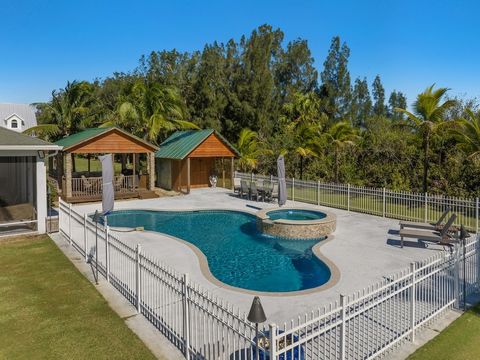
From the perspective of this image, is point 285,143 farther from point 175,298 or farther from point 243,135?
point 175,298

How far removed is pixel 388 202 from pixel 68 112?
2472 centimetres

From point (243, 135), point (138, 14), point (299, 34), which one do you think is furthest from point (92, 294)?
point (299, 34)

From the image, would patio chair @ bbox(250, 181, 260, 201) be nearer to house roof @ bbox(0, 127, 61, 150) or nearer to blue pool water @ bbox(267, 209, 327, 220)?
blue pool water @ bbox(267, 209, 327, 220)

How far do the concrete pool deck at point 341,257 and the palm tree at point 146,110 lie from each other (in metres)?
12.6

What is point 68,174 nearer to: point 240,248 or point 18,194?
point 18,194

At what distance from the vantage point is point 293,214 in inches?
697

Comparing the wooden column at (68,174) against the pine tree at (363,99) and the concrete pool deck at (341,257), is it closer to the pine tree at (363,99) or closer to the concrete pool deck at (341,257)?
the concrete pool deck at (341,257)

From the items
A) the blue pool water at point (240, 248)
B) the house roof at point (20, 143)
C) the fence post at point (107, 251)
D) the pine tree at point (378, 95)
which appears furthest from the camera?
the pine tree at point (378, 95)

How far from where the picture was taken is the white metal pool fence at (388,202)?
48.1ft

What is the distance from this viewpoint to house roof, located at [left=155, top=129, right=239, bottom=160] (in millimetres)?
25797

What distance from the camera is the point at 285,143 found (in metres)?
32.1

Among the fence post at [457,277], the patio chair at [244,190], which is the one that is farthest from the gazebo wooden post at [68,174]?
the fence post at [457,277]

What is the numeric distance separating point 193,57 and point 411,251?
40354 mm

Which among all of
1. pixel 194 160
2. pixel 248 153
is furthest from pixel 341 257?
pixel 248 153
